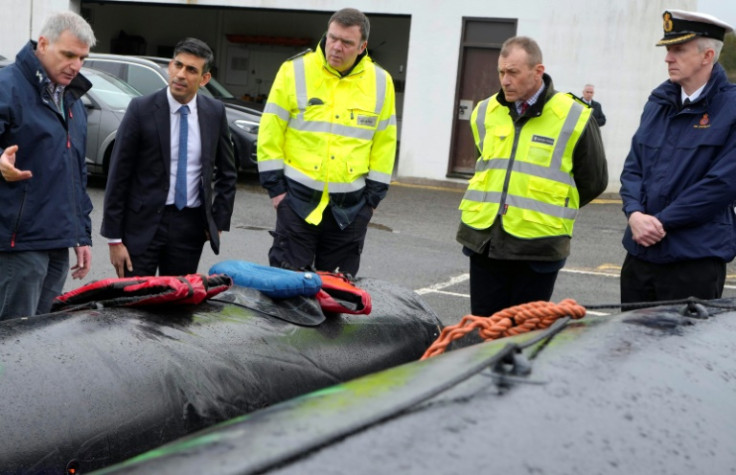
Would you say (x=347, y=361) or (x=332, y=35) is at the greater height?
(x=332, y=35)

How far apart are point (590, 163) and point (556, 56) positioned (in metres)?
13.3

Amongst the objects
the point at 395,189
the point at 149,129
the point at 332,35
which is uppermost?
the point at 332,35

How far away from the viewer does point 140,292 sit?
328 centimetres

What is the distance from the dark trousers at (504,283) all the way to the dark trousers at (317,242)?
2.27ft

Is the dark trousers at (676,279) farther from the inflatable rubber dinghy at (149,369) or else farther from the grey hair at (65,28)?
the grey hair at (65,28)

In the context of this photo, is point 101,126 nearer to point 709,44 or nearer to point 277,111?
point 277,111

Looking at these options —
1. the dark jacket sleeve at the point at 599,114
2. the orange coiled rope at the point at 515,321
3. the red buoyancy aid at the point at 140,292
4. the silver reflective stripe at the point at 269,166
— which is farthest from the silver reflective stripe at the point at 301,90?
the dark jacket sleeve at the point at 599,114

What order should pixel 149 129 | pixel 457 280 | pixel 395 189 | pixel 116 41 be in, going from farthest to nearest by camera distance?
1. pixel 116 41
2. pixel 395 189
3. pixel 457 280
4. pixel 149 129

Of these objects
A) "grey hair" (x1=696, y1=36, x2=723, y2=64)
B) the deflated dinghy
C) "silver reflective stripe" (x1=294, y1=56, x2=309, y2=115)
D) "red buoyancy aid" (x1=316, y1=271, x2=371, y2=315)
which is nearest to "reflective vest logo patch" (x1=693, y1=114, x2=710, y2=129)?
"grey hair" (x1=696, y1=36, x2=723, y2=64)

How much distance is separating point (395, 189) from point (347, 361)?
1376 cm

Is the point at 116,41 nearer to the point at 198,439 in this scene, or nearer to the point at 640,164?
the point at 640,164

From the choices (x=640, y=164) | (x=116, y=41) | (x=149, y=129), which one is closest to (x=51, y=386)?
(x=149, y=129)

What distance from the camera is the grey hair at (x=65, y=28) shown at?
4.36 meters

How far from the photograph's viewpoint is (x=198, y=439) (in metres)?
1.65
